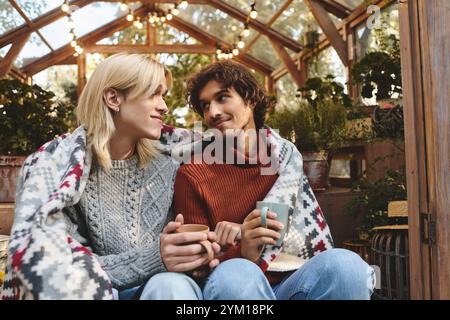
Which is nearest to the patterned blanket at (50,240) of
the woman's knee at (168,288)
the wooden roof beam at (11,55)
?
the woman's knee at (168,288)

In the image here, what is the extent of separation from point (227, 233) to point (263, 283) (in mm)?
186

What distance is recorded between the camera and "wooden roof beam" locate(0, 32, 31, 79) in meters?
6.55

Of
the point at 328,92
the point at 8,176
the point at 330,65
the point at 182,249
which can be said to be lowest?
the point at 182,249

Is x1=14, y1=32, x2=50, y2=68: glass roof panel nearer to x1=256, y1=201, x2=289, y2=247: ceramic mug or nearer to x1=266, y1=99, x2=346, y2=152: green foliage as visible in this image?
x1=266, y1=99, x2=346, y2=152: green foliage

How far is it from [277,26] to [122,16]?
2.75m

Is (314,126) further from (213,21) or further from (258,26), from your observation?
(213,21)

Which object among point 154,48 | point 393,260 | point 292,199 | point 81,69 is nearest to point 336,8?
point 154,48

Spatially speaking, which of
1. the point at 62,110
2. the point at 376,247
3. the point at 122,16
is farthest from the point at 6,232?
the point at 122,16

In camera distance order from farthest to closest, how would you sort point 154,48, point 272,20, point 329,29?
1. point 154,48
2. point 272,20
3. point 329,29

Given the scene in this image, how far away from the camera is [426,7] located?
143 cm

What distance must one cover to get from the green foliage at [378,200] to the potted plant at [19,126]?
1.66 m

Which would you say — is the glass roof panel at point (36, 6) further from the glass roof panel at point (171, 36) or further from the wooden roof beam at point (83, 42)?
the glass roof panel at point (171, 36)

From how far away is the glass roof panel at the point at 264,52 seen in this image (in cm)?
826

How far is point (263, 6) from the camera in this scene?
22.3 feet
